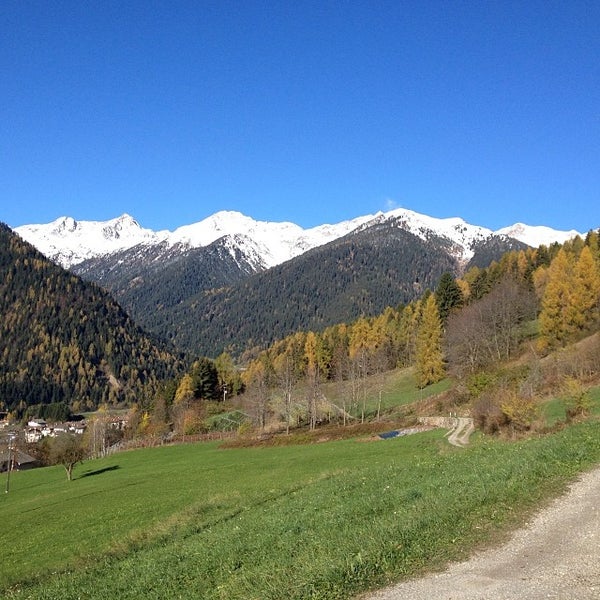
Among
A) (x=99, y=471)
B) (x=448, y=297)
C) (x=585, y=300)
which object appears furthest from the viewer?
(x=448, y=297)

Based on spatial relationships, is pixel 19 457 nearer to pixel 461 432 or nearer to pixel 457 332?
pixel 457 332

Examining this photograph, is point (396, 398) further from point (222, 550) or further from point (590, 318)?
point (222, 550)

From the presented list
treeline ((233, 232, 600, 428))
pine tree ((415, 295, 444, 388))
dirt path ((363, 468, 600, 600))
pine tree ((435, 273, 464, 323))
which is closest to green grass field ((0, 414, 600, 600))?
dirt path ((363, 468, 600, 600))

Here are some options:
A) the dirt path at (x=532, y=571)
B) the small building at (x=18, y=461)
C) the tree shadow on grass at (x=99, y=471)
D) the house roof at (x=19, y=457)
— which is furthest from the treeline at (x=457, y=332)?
the dirt path at (x=532, y=571)

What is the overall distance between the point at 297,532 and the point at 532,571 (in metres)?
8.38

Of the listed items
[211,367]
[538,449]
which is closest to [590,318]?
[538,449]

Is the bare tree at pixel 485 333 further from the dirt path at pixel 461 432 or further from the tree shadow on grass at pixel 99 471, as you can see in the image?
the tree shadow on grass at pixel 99 471

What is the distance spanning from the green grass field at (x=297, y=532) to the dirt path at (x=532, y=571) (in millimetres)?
591

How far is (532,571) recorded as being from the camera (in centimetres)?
1014

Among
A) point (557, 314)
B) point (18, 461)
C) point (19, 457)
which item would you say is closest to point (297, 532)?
point (557, 314)

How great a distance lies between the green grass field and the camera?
11.5 meters

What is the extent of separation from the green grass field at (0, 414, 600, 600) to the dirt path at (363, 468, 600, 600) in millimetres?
591

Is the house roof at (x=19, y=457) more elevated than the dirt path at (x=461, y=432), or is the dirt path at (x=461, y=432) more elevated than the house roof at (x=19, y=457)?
the dirt path at (x=461, y=432)

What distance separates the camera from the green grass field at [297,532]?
1155 cm
